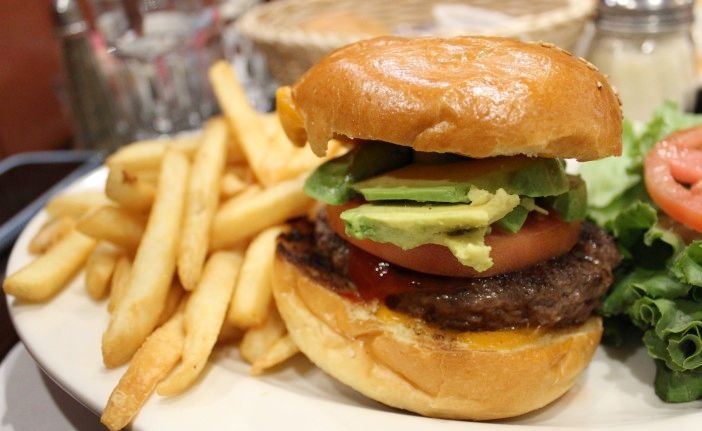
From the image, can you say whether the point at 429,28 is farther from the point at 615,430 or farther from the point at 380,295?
the point at 615,430

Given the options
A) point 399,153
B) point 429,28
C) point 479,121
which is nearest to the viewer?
point 479,121

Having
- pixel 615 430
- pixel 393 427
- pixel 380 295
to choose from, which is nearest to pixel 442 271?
pixel 380 295

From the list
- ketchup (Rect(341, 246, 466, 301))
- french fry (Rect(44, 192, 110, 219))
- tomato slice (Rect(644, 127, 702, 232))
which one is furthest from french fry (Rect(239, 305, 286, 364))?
tomato slice (Rect(644, 127, 702, 232))

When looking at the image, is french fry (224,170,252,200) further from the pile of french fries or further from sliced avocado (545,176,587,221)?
sliced avocado (545,176,587,221)

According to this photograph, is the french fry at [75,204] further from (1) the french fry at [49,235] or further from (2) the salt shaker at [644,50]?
(2) the salt shaker at [644,50]

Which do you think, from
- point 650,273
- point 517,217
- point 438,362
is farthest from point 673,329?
point 438,362

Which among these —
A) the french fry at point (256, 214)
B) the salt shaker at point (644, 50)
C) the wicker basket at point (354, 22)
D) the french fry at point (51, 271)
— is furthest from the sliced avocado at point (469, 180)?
the wicker basket at point (354, 22)
